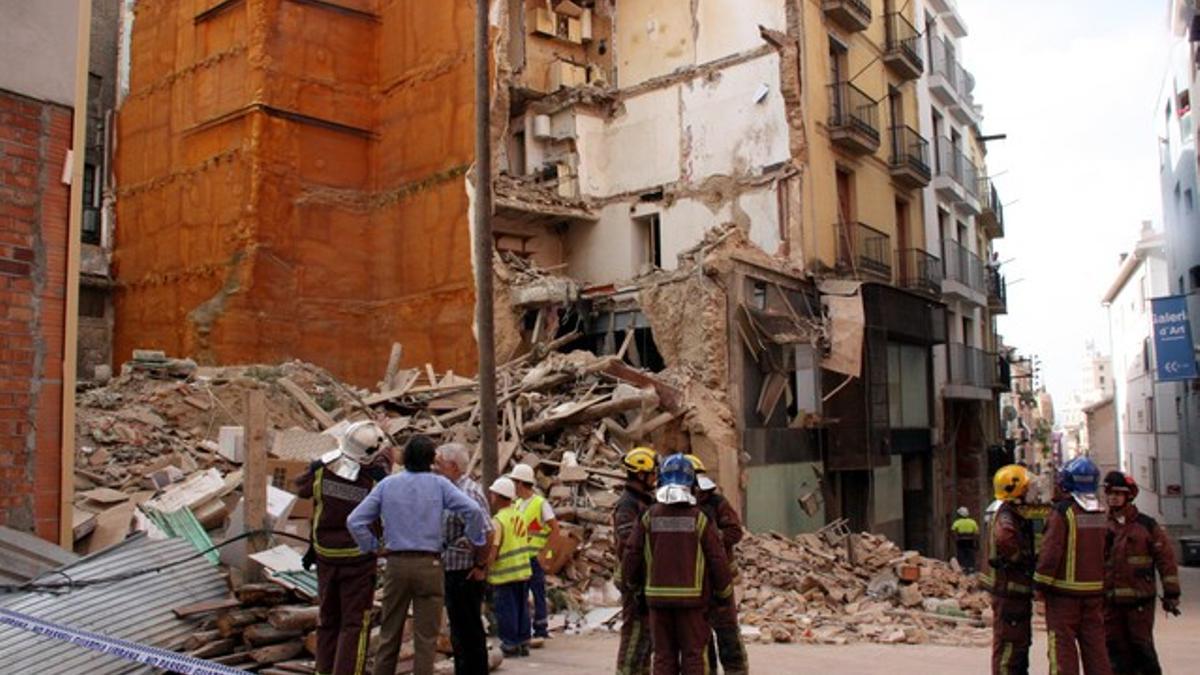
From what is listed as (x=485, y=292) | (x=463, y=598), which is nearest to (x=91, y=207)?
(x=485, y=292)

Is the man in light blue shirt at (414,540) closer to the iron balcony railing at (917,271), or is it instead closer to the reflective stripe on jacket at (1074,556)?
the reflective stripe on jacket at (1074,556)

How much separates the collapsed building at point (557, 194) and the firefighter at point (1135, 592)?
11634 mm

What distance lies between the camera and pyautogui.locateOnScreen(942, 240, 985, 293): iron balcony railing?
2909 centimetres

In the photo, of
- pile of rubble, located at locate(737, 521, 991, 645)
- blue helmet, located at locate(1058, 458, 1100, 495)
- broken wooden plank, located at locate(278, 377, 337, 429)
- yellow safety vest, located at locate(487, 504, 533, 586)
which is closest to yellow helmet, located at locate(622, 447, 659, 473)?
yellow safety vest, located at locate(487, 504, 533, 586)

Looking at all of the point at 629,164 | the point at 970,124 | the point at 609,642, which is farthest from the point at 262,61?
the point at 970,124

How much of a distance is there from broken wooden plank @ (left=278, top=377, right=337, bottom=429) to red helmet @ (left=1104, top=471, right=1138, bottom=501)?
11.5 meters

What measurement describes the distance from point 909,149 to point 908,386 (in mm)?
6495

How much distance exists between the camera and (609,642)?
30.3 feet

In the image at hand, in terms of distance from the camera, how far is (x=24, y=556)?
745 centimetres

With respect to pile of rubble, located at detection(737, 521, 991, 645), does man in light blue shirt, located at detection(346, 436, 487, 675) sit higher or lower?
higher

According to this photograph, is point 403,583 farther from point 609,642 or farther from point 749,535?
point 749,535

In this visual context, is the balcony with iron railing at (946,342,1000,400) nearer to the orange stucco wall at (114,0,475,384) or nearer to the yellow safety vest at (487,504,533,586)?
the orange stucco wall at (114,0,475,384)

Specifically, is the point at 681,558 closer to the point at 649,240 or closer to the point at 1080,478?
the point at 1080,478

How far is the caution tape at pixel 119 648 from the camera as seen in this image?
17.7 ft
